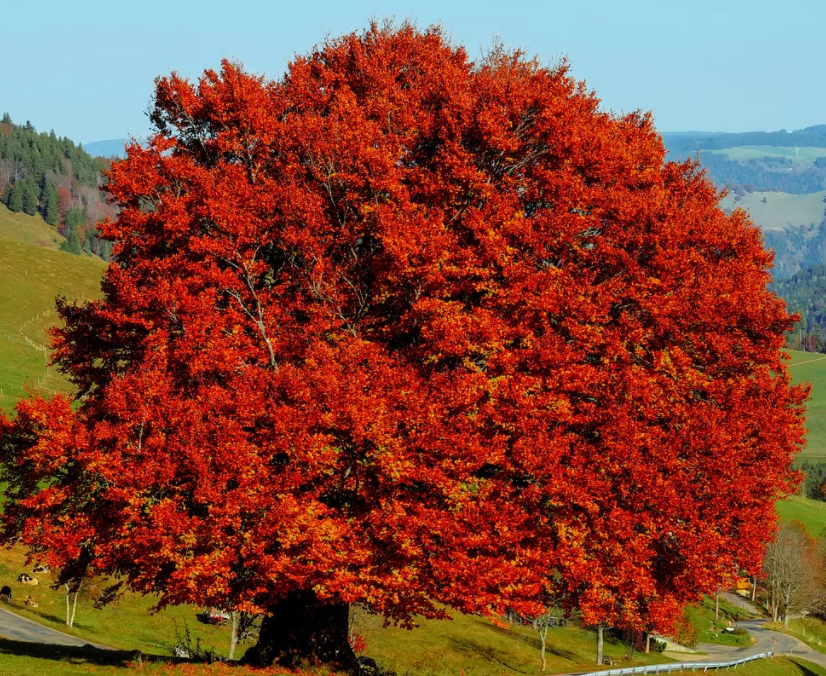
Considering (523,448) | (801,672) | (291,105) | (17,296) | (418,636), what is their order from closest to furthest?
(523,448) → (291,105) → (418,636) → (801,672) → (17,296)

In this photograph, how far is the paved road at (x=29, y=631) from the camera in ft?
168

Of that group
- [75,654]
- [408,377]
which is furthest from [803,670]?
[408,377]

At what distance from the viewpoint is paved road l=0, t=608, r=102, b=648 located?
5106cm

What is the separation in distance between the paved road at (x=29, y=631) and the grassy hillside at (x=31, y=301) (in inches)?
1437

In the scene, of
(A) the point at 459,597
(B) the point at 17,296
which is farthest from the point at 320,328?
(B) the point at 17,296

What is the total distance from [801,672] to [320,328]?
246 feet

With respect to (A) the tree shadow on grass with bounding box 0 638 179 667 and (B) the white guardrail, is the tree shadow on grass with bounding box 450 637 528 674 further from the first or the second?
(A) the tree shadow on grass with bounding box 0 638 179 667

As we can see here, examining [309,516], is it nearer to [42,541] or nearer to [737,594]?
[42,541]

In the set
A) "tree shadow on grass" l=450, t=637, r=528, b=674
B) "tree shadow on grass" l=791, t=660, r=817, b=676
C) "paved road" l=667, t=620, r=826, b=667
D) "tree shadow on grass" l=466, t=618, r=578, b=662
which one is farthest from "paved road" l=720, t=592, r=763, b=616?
"tree shadow on grass" l=450, t=637, r=528, b=674

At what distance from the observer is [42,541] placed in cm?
2731

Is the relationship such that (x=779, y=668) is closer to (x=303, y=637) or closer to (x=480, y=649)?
(x=480, y=649)

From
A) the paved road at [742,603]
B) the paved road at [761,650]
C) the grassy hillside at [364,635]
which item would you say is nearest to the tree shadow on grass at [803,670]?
the paved road at [761,650]

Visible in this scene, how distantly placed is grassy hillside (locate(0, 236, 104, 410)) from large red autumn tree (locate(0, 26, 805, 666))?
223ft

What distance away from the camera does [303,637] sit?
102ft
